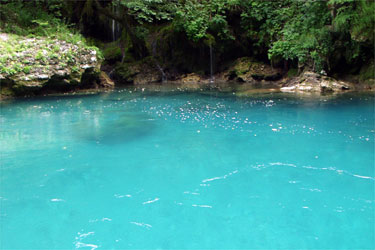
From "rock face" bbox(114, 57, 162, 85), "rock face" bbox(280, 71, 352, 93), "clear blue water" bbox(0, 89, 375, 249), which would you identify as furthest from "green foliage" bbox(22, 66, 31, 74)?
"rock face" bbox(280, 71, 352, 93)

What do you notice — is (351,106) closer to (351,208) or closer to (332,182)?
(332,182)

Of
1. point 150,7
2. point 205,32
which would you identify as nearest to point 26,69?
point 150,7

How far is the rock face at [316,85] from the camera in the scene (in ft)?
44.7

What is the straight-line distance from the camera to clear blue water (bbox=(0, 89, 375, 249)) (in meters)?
3.41

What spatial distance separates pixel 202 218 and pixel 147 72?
662 inches

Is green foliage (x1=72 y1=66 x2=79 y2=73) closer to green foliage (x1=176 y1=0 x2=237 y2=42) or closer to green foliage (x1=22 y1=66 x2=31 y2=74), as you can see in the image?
green foliage (x1=22 y1=66 x2=31 y2=74)

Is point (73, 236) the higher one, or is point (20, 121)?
point (20, 121)

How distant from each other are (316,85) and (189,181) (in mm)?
10866

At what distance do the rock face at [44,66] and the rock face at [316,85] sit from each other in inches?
358

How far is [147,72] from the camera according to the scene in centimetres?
1978

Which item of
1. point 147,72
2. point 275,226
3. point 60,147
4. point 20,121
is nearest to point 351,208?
point 275,226

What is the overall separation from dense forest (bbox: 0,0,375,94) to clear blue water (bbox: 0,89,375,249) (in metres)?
6.17

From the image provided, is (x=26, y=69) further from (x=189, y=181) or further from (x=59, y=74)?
(x=189, y=181)

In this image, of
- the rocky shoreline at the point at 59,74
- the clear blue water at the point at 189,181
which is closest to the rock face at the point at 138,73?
the rocky shoreline at the point at 59,74
